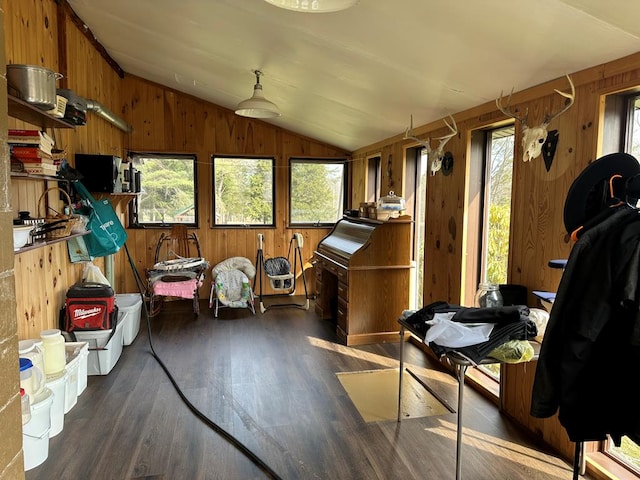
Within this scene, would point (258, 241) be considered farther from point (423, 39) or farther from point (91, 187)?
point (423, 39)

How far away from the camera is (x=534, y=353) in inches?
82.8

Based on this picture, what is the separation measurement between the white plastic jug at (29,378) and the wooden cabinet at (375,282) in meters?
2.65

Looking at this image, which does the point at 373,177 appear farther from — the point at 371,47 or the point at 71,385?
the point at 71,385

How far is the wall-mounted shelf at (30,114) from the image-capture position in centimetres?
224

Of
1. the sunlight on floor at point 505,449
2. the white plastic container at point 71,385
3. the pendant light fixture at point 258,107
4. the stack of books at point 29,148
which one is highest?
the pendant light fixture at point 258,107

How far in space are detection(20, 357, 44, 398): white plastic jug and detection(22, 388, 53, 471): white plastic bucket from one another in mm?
44

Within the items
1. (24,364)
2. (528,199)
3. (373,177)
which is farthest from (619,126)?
(373,177)

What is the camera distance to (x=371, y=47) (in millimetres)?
2740

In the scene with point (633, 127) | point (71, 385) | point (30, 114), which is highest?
point (30, 114)

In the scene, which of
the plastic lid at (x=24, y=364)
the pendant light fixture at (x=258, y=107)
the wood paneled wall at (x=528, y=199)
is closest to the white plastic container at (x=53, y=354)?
the plastic lid at (x=24, y=364)

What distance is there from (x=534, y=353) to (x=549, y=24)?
1.56 m

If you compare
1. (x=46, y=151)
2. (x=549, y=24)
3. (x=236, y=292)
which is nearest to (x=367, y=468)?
(x=549, y=24)

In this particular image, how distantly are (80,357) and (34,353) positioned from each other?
62 centimetres

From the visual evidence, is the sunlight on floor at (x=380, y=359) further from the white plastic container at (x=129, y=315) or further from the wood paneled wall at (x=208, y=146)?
the wood paneled wall at (x=208, y=146)
